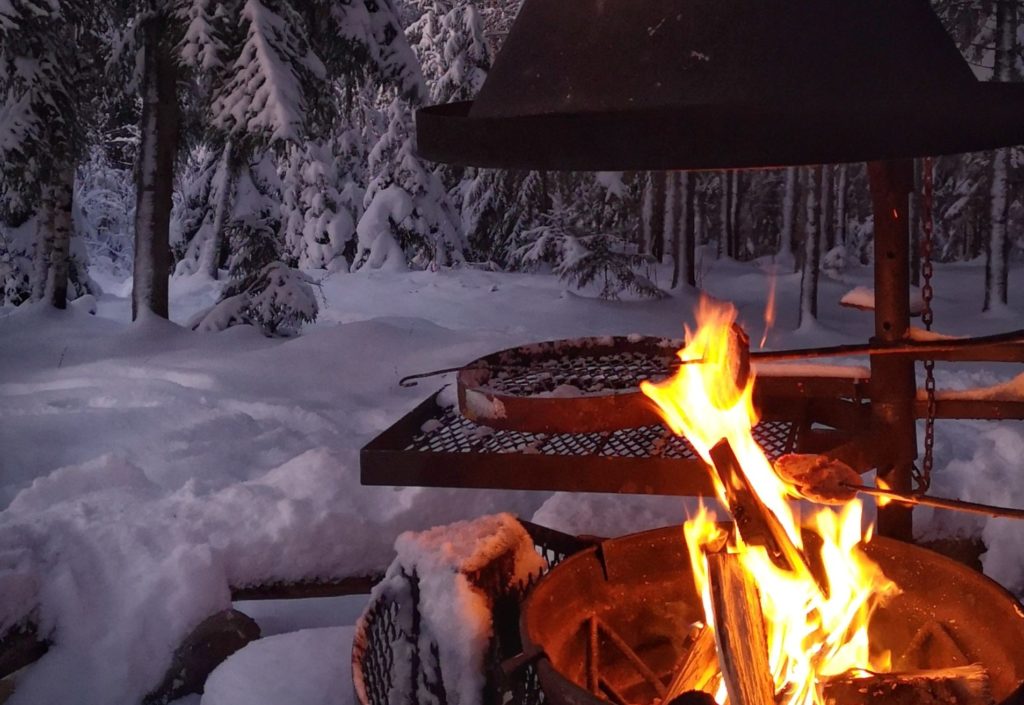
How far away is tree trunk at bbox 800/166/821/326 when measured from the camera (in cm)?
1326

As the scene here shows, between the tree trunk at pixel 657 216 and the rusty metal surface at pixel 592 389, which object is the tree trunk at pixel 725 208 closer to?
the tree trunk at pixel 657 216

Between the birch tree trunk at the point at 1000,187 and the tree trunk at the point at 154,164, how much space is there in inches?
483

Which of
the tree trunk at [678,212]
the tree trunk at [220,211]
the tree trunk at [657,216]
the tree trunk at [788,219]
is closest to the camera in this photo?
the tree trunk at [220,211]

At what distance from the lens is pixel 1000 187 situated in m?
14.5

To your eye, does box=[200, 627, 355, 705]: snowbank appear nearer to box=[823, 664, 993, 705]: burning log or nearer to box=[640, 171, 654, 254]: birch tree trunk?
box=[823, 664, 993, 705]: burning log

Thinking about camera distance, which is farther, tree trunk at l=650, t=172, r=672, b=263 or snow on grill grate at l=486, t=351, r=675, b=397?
tree trunk at l=650, t=172, r=672, b=263

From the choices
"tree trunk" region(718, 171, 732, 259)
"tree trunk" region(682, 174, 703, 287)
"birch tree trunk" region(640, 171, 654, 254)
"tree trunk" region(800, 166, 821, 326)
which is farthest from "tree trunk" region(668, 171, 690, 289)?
"tree trunk" region(718, 171, 732, 259)

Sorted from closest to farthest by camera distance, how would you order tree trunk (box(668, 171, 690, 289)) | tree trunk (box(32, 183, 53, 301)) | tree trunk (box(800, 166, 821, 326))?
tree trunk (box(32, 183, 53, 301))
tree trunk (box(800, 166, 821, 326))
tree trunk (box(668, 171, 690, 289))

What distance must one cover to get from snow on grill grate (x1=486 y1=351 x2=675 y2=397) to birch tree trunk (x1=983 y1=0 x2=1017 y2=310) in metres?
13.3

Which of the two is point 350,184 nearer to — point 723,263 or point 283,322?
point 723,263

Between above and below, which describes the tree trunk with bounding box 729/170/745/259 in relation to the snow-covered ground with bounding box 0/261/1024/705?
above

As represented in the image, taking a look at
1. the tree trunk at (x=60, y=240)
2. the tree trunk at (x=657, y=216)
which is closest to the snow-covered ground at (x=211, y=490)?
the tree trunk at (x=60, y=240)

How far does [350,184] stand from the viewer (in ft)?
78.8

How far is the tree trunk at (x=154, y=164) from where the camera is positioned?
30.8 ft
